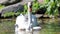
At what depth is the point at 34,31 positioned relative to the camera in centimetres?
1084

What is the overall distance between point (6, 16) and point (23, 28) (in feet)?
23.8

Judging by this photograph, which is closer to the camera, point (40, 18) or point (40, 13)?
point (40, 18)

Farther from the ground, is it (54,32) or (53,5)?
(53,5)

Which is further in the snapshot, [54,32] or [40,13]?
[40,13]

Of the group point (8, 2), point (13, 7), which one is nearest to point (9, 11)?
point (13, 7)

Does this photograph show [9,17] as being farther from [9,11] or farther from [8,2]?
[8,2]

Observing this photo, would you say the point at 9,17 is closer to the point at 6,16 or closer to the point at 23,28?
the point at 6,16

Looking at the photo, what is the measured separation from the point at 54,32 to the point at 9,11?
788 cm

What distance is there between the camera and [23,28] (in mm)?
11094

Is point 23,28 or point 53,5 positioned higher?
point 53,5

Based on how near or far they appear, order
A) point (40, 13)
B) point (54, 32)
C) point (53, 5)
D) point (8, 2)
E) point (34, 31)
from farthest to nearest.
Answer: point (8, 2) < point (40, 13) < point (54, 32) < point (34, 31) < point (53, 5)

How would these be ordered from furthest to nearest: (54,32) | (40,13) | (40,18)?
(40,13) → (40,18) → (54,32)

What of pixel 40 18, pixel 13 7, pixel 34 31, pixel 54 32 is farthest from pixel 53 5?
pixel 13 7

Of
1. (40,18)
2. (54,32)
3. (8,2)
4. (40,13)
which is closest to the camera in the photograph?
(54,32)
